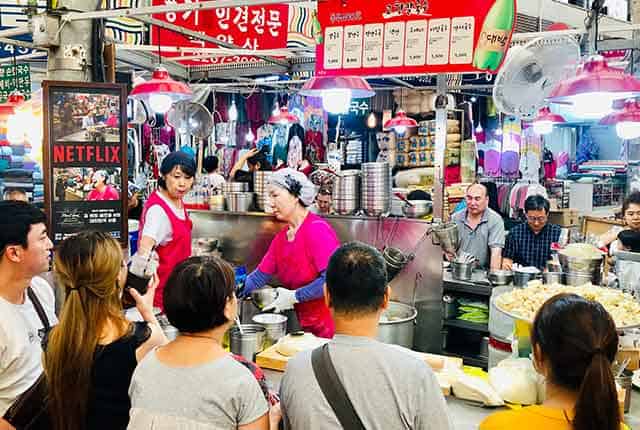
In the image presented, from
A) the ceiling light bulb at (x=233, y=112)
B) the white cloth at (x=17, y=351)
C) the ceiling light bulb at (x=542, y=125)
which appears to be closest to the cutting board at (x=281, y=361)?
the white cloth at (x=17, y=351)

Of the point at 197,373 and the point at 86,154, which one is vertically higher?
the point at 86,154

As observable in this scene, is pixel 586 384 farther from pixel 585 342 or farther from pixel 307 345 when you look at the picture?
pixel 307 345

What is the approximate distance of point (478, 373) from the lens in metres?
2.71

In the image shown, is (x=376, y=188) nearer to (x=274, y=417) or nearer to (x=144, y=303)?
(x=144, y=303)

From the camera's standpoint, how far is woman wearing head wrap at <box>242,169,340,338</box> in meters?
3.62

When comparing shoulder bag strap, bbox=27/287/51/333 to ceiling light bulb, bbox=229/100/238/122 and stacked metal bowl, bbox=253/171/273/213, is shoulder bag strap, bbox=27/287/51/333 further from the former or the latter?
ceiling light bulb, bbox=229/100/238/122

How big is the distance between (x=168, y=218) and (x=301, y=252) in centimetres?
101

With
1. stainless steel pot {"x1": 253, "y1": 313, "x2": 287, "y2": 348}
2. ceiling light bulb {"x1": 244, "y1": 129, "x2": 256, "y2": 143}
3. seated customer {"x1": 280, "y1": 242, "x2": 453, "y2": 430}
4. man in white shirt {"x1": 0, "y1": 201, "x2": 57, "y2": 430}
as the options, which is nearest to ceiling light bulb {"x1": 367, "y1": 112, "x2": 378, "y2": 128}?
ceiling light bulb {"x1": 244, "y1": 129, "x2": 256, "y2": 143}

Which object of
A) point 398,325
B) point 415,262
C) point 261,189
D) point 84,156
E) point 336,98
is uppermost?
point 336,98

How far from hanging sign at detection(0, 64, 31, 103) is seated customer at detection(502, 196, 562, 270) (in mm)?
5604

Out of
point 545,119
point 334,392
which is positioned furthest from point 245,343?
point 545,119

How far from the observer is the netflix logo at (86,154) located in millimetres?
3818

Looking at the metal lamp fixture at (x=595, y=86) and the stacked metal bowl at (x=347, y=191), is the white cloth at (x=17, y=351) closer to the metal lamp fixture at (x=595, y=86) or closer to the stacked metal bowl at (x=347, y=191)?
the stacked metal bowl at (x=347, y=191)

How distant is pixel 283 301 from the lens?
3.54 metres
